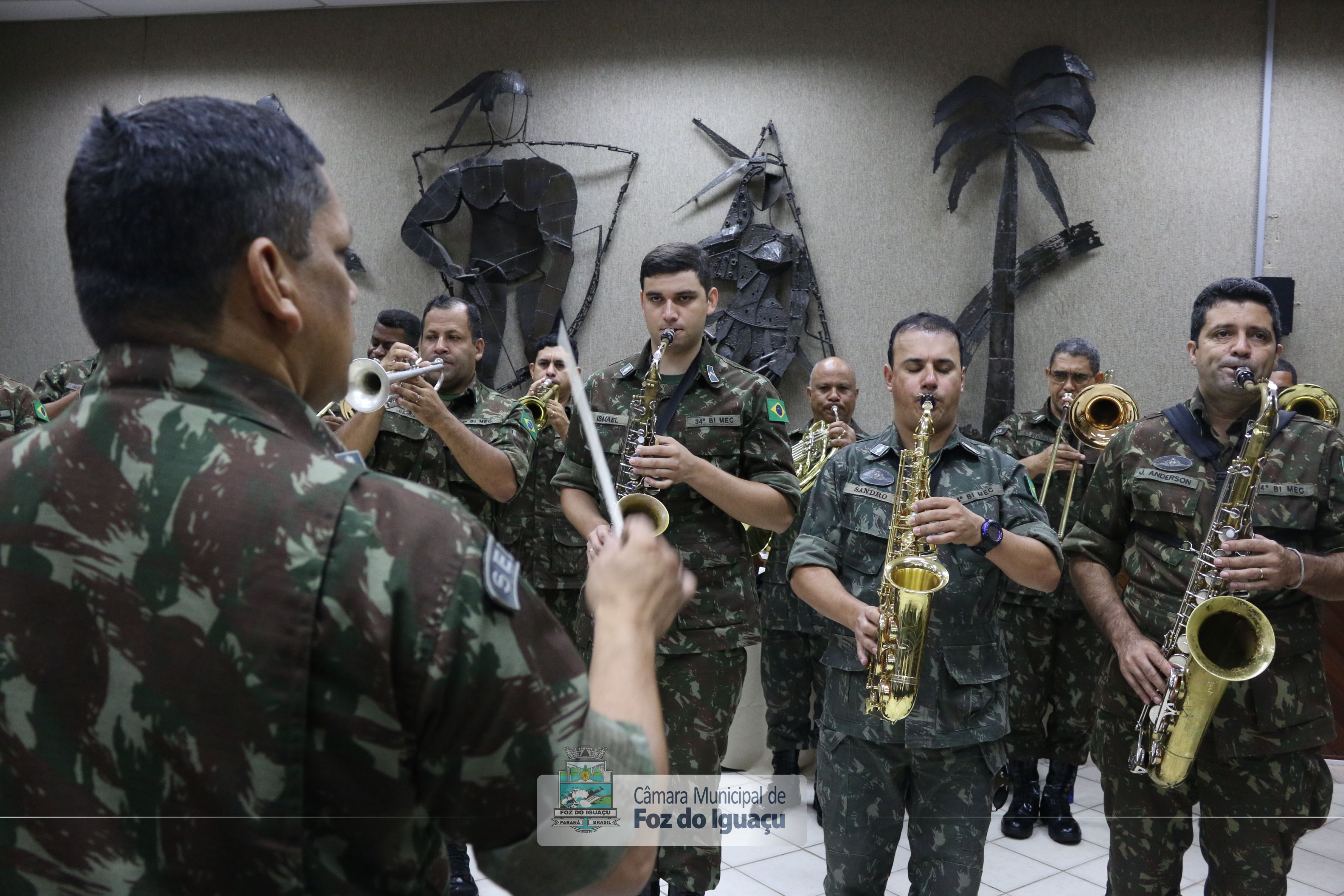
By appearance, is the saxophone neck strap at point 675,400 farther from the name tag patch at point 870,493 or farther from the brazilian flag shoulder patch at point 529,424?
the brazilian flag shoulder patch at point 529,424

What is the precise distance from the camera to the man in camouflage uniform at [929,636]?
227 centimetres

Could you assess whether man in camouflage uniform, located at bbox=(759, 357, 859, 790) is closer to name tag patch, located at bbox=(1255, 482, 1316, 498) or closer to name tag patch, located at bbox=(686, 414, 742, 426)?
name tag patch, located at bbox=(686, 414, 742, 426)

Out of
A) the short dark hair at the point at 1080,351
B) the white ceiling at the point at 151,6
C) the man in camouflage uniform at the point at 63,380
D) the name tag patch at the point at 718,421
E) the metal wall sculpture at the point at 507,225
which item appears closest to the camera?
the name tag patch at the point at 718,421

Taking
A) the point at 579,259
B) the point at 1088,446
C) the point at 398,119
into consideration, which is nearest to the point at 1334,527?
the point at 1088,446

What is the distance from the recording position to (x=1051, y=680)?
4.00m

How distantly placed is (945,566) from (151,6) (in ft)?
19.5

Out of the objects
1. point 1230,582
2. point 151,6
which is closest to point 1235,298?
point 1230,582

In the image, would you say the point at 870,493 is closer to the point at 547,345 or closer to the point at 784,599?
the point at 784,599

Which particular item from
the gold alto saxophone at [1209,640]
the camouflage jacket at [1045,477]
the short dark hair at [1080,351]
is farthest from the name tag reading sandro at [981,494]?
the short dark hair at [1080,351]

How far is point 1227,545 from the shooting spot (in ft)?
7.22

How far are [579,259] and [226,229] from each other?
4.80 m

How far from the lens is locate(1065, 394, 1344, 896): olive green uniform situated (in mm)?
2248

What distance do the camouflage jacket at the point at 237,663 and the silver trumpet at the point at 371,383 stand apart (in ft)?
6.93

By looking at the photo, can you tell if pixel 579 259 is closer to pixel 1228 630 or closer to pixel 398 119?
pixel 398 119
